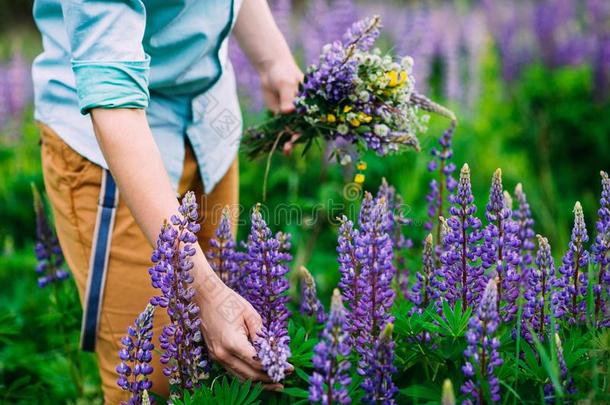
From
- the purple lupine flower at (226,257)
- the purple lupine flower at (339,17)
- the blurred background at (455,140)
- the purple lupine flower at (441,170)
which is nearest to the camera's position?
the purple lupine flower at (226,257)

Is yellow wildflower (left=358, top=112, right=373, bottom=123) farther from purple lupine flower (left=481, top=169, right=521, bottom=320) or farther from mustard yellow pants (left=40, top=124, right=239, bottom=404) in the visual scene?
mustard yellow pants (left=40, top=124, right=239, bottom=404)

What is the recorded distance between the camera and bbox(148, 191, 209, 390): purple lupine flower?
1.71 m

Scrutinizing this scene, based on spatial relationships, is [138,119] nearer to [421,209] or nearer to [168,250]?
[168,250]

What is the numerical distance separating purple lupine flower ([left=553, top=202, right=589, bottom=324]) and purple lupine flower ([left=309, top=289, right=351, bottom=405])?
25.0 inches

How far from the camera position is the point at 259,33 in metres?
2.63

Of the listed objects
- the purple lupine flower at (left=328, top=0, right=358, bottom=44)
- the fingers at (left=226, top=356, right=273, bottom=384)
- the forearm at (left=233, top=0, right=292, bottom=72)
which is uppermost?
the purple lupine flower at (left=328, top=0, right=358, bottom=44)

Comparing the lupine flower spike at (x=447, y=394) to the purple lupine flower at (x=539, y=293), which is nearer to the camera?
the lupine flower spike at (x=447, y=394)

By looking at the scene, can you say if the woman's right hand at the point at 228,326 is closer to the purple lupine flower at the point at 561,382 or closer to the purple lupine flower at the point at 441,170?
the purple lupine flower at the point at 561,382

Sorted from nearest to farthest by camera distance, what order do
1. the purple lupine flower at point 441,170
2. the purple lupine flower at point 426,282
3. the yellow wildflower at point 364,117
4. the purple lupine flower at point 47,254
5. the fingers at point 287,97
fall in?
the purple lupine flower at point 426,282
the yellow wildflower at point 364,117
the purple lupine flower at point 441,170
the fingers at point 287,97
the purple lupine flower at point 47,254

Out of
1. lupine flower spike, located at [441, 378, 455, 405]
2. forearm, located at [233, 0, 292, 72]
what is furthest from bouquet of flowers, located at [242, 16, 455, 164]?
lupine flower spike, located at [441, 378, 455, 405]

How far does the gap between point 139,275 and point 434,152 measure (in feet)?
3.36

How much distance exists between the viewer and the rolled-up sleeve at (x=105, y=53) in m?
1.79

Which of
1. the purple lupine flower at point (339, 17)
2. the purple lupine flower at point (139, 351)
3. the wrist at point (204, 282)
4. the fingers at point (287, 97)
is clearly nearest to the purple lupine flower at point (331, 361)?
the wrist at point (204, 282)

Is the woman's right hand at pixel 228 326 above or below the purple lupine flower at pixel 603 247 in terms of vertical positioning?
below
